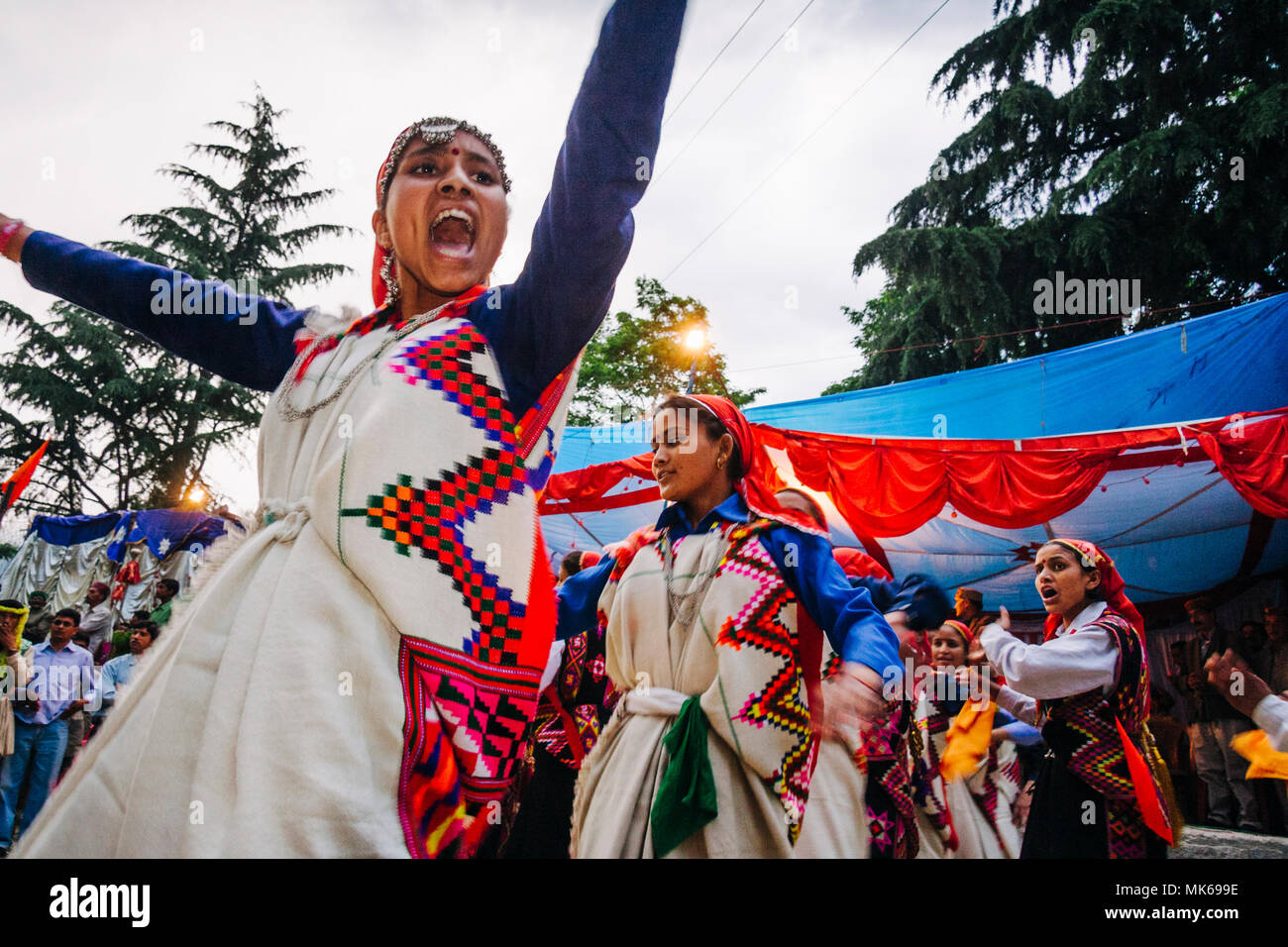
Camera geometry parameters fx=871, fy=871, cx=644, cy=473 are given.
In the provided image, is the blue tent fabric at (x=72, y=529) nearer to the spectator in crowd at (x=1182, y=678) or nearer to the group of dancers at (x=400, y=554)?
the spectator in crowd at (x=1182, y=678)

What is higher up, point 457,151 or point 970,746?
point 457,151

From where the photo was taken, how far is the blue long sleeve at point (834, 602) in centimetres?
235

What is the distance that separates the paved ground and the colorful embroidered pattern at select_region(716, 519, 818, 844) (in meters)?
5.75

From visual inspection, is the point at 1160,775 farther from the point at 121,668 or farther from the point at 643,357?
the point at 643,357

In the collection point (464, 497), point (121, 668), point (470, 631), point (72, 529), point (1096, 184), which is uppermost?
point (1096, 184)

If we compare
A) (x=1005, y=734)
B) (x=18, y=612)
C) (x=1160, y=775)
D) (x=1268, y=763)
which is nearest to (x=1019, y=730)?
(x=1005, y=734)

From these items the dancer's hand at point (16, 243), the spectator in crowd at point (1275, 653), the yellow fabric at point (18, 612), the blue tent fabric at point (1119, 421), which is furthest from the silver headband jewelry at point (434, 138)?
the spectator in crowd at point (1275, 653)

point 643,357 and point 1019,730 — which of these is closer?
point 1019,730

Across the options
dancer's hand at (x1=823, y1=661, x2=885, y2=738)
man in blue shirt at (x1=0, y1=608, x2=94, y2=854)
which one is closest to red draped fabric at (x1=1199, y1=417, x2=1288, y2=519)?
dancer's hand at (x1=823, y1=661, x2=885, y2=738)

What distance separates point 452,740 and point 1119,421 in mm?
9456

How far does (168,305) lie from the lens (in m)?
1.49

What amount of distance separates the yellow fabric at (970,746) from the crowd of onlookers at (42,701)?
5474 millimetres
